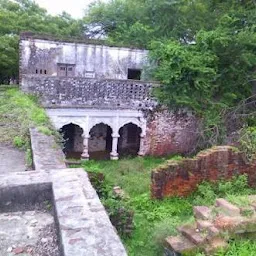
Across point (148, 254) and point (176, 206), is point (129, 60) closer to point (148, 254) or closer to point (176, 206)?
point (176, 206)

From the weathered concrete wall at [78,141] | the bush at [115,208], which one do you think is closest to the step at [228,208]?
the bush at [115,208]

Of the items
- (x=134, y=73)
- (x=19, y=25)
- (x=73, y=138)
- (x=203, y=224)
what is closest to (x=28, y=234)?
(x=203, y=224)

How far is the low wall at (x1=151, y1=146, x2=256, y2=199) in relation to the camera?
→ 320 inches

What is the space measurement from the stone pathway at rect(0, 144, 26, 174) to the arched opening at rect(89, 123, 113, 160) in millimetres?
10585

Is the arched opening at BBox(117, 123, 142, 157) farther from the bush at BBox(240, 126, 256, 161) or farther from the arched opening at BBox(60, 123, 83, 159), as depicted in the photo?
the bush at BBox(240, 126, 256, 161)

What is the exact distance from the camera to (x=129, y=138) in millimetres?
18078

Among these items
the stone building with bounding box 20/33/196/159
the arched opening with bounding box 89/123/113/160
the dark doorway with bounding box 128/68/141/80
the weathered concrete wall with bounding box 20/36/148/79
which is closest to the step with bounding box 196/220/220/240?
the stone building with bounding box 20/33/196/159

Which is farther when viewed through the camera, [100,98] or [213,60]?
[100,98]

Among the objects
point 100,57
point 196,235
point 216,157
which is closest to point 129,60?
point 100,57

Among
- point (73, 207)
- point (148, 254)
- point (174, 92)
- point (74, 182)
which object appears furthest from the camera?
point (174, 92)

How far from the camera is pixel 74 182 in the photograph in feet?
11.6

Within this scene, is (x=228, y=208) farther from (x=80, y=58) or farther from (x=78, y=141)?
(x=80, y=58)

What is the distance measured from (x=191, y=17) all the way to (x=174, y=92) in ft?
17.8

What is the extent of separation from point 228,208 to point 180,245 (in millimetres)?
762
